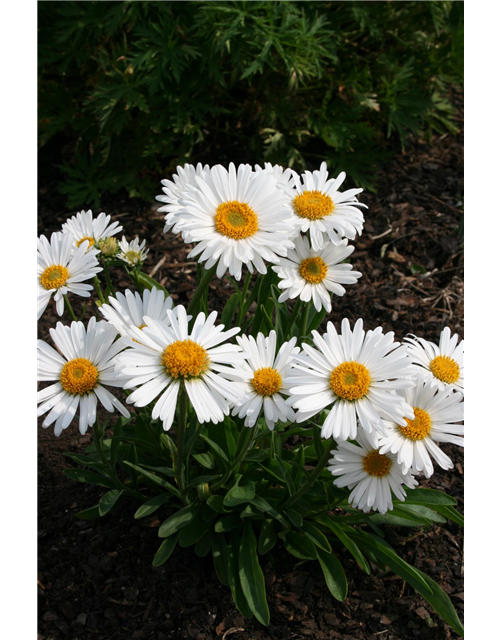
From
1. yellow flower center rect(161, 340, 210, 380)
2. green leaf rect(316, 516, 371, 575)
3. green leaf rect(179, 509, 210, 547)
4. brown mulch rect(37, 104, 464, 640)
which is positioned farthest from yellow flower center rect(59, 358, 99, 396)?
green leaf rect(316, 516, 371, 575)

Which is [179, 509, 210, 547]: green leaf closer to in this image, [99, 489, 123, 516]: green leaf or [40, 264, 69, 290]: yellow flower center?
[99, 489, 123, 516]: green leaf

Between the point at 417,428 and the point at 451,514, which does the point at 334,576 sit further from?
the point at 417,428

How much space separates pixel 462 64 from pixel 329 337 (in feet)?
9.22

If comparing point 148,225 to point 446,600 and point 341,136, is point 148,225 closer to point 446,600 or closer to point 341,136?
point 341,136

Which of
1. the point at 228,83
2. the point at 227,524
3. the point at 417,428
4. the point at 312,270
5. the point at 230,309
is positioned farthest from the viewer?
the point at 228,83

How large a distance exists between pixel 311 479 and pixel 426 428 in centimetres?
39

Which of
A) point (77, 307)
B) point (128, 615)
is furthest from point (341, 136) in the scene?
point (128, 615)

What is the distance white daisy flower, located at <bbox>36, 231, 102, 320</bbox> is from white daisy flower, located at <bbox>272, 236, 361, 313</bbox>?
1.97 feet

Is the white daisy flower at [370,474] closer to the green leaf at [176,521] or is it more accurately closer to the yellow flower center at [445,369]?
the yellow flower center at [445,369]

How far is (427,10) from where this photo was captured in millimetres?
4055

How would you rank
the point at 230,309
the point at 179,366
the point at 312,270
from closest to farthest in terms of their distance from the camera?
the point at 179,366 < the point at 312,270 < the point at 230,309

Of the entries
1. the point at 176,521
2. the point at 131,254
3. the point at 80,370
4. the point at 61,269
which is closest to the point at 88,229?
the point at 131,254

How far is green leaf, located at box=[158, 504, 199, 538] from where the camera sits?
2.05 metres

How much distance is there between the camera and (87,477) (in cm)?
223
